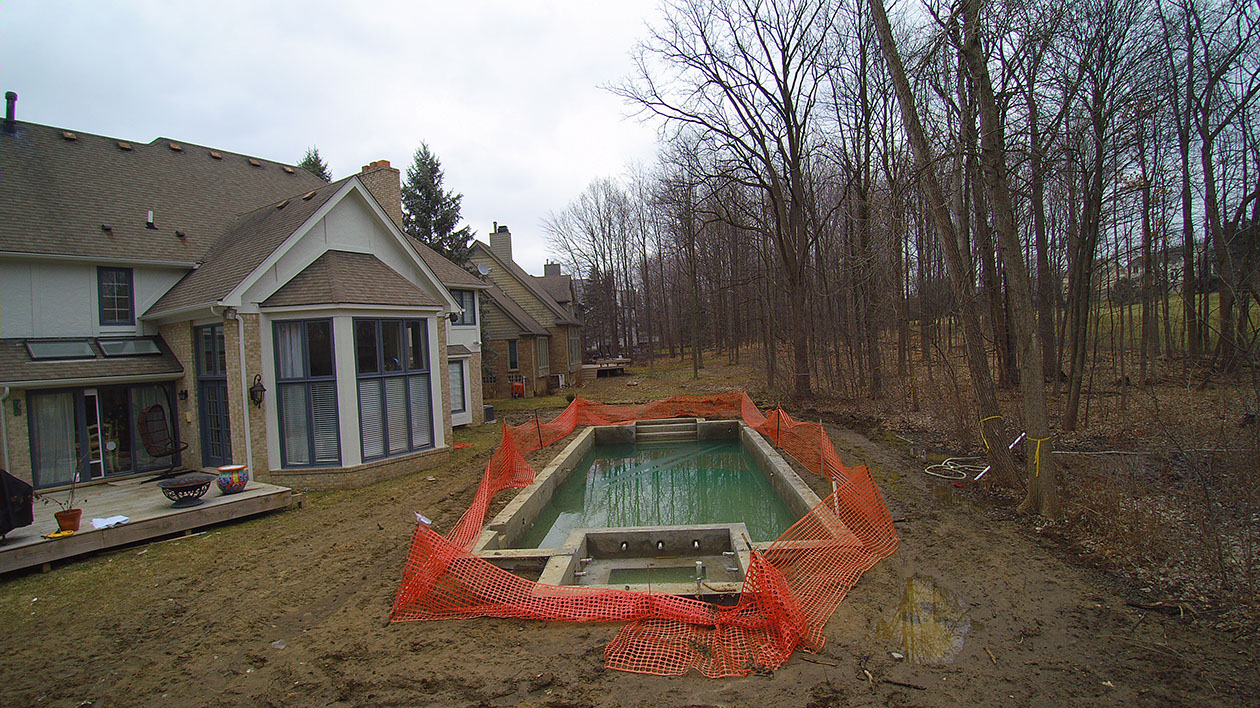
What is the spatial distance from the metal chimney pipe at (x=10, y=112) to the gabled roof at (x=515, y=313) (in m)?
14.1

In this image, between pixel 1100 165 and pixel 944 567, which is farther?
pixel 1100 165

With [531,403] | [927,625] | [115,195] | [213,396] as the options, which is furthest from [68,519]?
[531,403]

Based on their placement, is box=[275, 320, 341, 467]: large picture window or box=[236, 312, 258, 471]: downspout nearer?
box=[236, 312, 258, 471]: downspout

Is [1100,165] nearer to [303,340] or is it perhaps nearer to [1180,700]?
[1180,700]

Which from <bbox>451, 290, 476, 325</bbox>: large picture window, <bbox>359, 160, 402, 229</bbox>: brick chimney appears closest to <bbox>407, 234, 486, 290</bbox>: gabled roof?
<bbox>451, 290, 476, 325</bbox>: large picture window

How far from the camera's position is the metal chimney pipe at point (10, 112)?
1229 cm

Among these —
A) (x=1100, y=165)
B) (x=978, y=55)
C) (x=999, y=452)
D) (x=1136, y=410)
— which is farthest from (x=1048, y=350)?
(x=978, y=55)

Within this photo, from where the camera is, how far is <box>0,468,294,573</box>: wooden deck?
6.68m

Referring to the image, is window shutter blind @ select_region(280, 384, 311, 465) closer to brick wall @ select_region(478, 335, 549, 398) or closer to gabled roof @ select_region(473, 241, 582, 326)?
brick wall @ select_region(478, 335, 549, 398)

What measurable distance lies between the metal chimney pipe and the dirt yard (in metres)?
10.9

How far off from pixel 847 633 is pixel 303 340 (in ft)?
31.4

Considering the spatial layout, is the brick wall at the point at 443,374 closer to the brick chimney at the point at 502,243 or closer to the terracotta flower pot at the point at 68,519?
the terracotta flower pot at the point at 68,519

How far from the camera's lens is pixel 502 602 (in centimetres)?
544

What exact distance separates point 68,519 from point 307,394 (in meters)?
3.64
